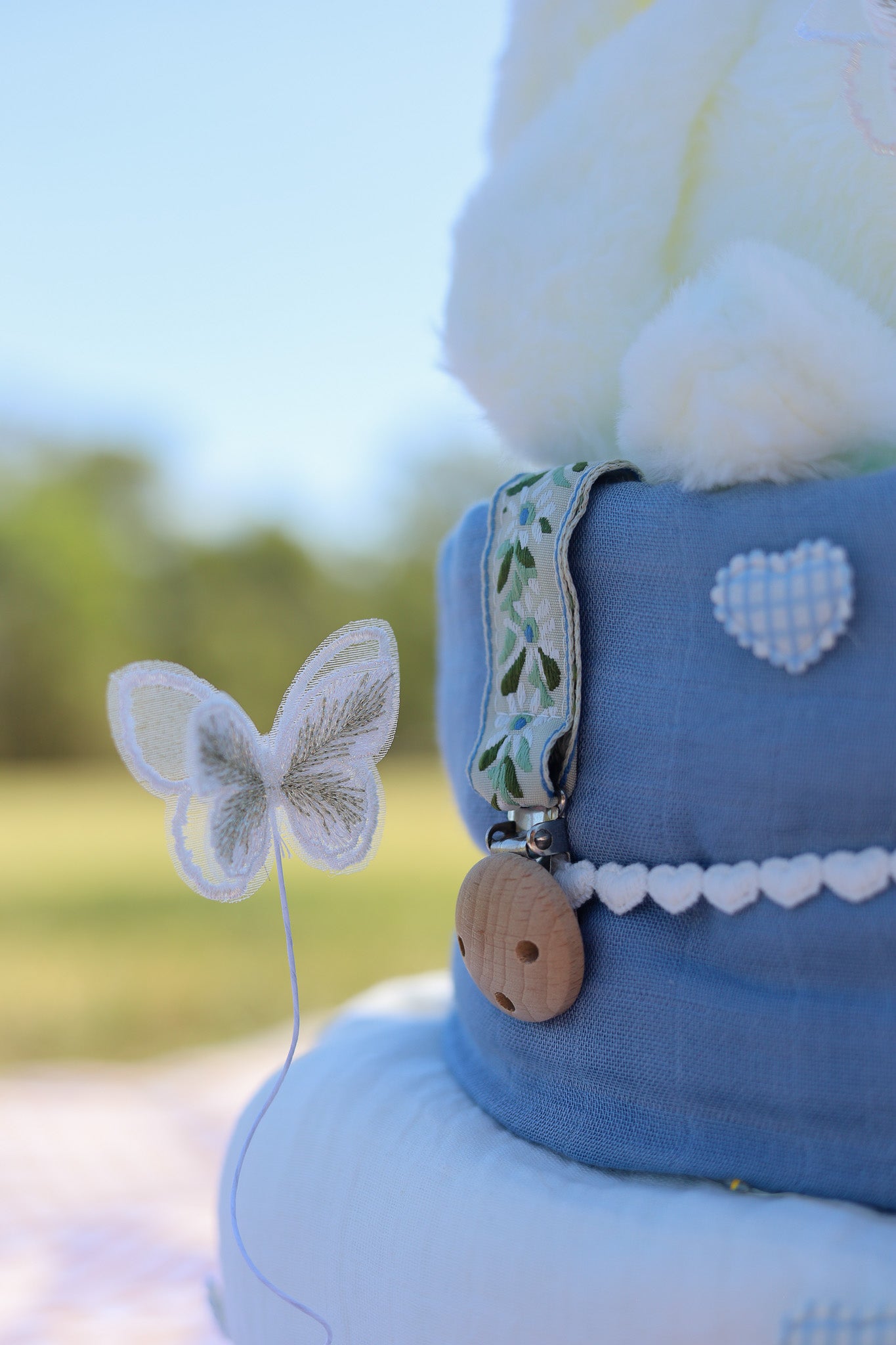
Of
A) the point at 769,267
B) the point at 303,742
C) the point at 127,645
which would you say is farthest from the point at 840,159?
the point at 127,645

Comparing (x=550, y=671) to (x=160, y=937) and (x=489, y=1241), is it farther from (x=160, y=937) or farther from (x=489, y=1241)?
(x=160, y=937)

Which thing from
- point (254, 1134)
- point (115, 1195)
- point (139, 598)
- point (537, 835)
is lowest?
point (139, 598)

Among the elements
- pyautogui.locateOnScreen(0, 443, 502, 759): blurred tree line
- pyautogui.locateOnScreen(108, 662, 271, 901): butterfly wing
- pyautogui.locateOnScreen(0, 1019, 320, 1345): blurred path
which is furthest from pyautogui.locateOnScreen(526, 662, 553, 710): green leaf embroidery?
pyautogui.locateOnScreen(0, 443, 502, 759): blurred tree line

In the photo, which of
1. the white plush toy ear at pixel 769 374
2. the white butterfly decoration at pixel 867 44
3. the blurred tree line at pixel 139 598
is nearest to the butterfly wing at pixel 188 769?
the white plush toy ear at pixel 769 374

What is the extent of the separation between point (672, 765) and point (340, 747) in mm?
135

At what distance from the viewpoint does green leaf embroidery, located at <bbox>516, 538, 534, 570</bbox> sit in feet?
1.39

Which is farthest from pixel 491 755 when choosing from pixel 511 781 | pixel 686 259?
pixel 686 259

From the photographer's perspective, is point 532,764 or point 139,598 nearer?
point 532,764

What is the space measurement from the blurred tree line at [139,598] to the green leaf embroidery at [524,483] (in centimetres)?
476

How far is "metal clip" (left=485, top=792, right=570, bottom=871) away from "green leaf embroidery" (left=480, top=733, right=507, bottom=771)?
0.02 m

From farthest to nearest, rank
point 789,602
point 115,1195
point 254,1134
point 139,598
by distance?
point 139,598, point 115,1195, point 254,1134, point 789,602

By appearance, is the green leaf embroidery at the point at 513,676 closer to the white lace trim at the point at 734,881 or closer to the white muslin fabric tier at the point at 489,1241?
the white lace trim at the point at 734,881

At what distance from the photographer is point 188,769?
15.7 inches

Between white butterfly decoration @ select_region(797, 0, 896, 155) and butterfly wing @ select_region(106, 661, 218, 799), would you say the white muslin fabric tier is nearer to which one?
butterfly wing @ select_region(106, 661, 218, 799)
